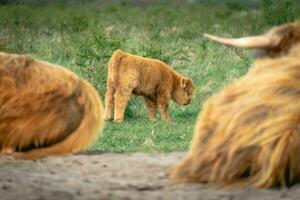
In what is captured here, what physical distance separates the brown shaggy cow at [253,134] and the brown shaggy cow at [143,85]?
18.9 ft

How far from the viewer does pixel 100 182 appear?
4766mm

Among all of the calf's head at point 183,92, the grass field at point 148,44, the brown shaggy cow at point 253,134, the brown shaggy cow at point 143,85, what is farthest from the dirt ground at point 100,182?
the calf's head at point 183,92

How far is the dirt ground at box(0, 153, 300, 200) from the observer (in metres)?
4.32

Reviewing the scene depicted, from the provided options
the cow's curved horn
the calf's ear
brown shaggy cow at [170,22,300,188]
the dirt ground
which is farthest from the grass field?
brown shaggy cow at [170,22,300,188]

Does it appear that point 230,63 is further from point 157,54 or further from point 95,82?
point 95,82

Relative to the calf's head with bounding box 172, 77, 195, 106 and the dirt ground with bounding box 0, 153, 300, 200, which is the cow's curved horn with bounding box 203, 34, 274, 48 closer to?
the dirt ground with bounding box 0, 153, 300, 200

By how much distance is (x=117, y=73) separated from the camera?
37.4ft

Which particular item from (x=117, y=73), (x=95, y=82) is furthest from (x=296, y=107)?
(x=95, y=82)

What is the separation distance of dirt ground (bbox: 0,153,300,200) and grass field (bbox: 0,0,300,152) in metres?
1.83

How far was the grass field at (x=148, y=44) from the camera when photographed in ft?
30.6

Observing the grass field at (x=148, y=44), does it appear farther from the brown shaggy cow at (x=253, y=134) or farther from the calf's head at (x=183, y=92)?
the brown shaggy cow at (x=253, y=134)

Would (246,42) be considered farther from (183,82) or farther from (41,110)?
(183,82)

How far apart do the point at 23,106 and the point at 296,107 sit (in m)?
1.71

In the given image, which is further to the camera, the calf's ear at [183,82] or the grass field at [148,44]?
the calf's ear at [183,82]
